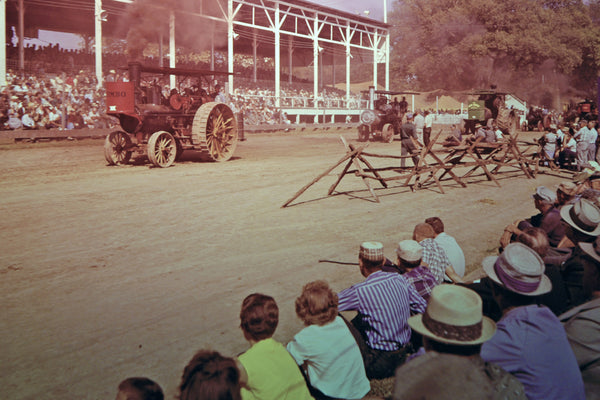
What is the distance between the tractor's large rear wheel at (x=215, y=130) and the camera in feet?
49.1

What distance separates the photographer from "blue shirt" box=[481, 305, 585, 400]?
8.57ft

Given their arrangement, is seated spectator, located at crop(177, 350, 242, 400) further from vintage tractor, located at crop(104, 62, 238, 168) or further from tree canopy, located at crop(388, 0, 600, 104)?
tree canopy, located at crop(388, 0, 600, 104)

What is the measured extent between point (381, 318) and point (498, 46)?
56972 millimetres

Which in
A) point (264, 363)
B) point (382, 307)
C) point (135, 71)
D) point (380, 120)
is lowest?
point (264, 363)

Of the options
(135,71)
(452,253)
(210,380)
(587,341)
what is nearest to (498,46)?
(135,71)

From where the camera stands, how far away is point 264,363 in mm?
3004

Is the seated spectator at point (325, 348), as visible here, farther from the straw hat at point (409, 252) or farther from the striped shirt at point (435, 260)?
the striped shirt at point (435, 260)

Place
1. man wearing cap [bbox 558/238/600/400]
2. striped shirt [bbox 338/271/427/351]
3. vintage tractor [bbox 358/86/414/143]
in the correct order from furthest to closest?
vintage tractor [bbox 358/86/414/143] < striped shirt [bbox 338/271/427/351] < man wearing cap [bbox 558/238/600/400]

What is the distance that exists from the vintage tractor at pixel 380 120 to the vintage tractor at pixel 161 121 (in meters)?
11.6

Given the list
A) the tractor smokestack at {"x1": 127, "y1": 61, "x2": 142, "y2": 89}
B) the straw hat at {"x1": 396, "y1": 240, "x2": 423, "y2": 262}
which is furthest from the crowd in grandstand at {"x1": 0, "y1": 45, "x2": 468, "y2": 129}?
the straw hat at {"x1": 396, "y1": 240, "x2": 423, "y2": 262}

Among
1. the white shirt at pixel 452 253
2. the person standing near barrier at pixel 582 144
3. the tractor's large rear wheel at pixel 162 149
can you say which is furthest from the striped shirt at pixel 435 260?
the person standing near barrier at pixel 582 144

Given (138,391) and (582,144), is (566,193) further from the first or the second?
(582,144)

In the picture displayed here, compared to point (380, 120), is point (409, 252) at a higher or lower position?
lower

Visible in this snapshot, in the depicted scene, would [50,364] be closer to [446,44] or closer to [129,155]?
[129,155]
